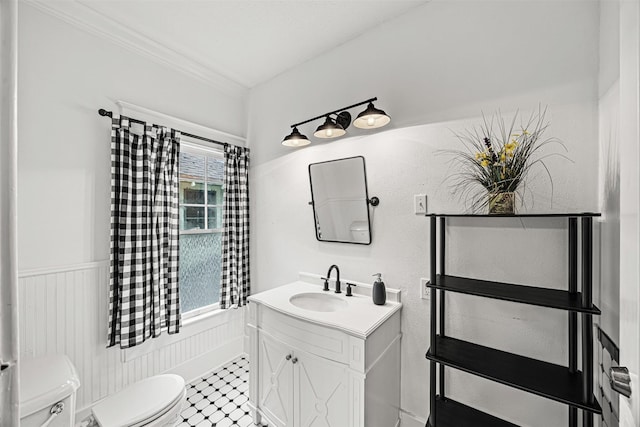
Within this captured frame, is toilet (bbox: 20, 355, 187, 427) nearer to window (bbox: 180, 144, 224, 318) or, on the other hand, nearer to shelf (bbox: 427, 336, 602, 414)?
window (bbox: 180, 144, 224, 318)

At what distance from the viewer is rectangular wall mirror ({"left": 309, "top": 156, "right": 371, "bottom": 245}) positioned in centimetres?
186

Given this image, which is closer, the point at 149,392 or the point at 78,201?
the point at 149,392

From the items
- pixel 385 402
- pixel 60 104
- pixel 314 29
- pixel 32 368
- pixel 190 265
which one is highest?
pixel 314 29

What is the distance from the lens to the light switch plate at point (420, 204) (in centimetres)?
159

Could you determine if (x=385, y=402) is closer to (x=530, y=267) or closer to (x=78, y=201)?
(x=530, y=267)

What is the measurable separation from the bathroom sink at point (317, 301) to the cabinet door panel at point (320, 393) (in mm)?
419

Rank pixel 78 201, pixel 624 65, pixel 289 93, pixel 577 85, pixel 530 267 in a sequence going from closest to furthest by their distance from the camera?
1. pixel 624 65
2. pixel 577 85
3. pixel 530 267
4. pixel 78 201
5. pixel 289 93

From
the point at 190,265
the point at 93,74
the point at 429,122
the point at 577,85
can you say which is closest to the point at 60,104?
the point at 93,74

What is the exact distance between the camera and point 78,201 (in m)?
1.65

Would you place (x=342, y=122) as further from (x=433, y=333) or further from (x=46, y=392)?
(x=46, y=392)

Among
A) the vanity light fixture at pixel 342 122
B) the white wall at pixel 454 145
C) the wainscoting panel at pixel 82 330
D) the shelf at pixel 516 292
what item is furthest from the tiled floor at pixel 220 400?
the vanity light fixture at pixel 342 122

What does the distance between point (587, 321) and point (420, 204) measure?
2.85 feet

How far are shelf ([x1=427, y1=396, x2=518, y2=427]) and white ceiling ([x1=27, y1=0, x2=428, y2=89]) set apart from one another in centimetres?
235

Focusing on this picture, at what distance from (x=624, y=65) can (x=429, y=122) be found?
3.34 feet
